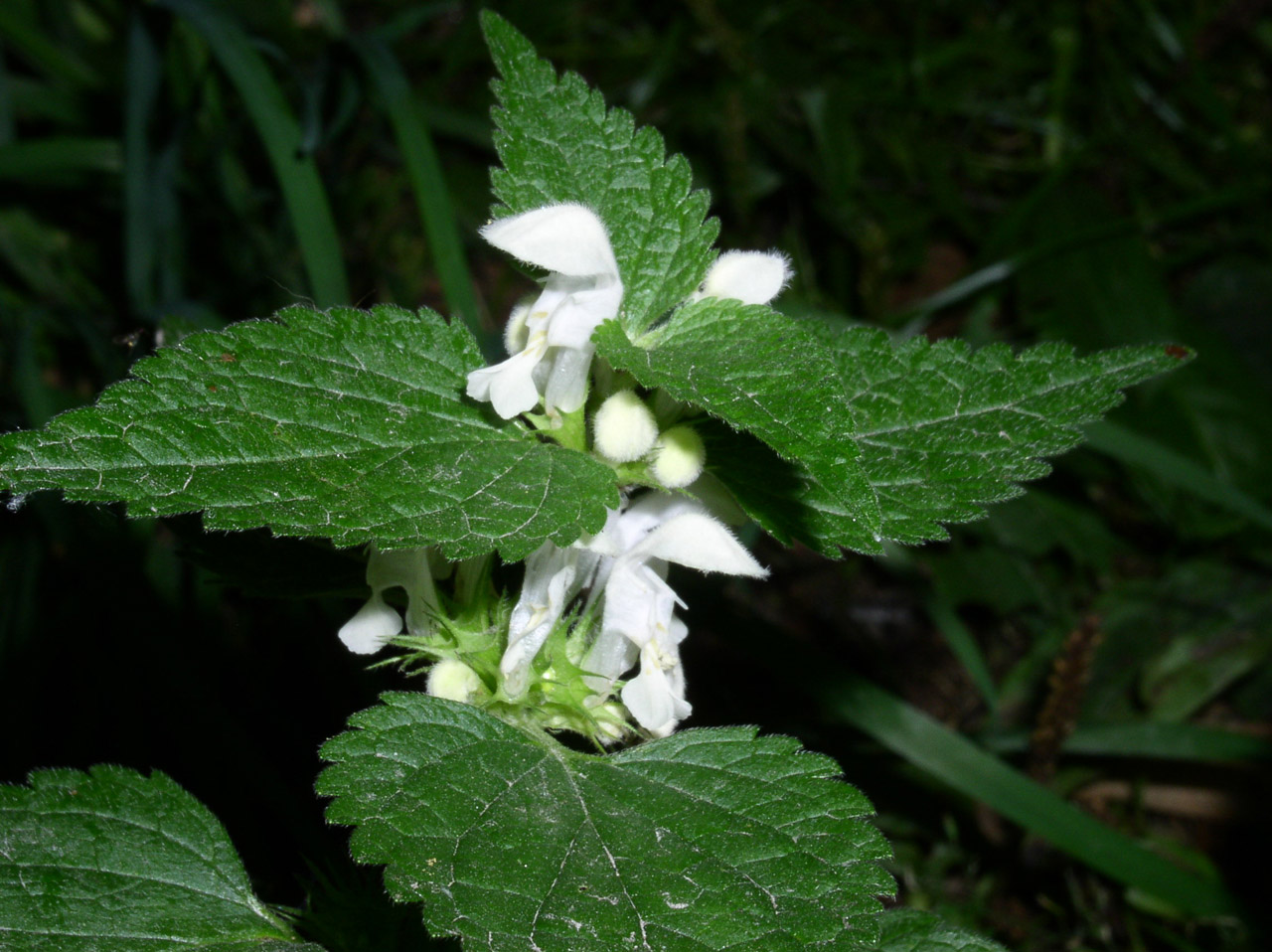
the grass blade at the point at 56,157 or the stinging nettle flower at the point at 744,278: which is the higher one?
the grass blade at the point at 56,157

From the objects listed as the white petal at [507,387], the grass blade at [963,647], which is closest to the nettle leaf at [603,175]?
the white petal at [507,387]

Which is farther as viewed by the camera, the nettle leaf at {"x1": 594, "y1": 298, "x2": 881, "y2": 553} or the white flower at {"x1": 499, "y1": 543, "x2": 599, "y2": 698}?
the white flower at {"x1": 499, "y1": 543, "x2": 599, "y2": 698}

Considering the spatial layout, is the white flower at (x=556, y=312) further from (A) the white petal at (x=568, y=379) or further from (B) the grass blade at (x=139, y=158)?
(B) the grass blade at (x=139, y=158)

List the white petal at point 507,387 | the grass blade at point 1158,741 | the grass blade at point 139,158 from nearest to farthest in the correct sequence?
the white petal at point 507,387 → the grass blade at point 139,158 → the grass blade at point 1158,741

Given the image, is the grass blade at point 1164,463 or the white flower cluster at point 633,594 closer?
the white flower cluster at point 633,594

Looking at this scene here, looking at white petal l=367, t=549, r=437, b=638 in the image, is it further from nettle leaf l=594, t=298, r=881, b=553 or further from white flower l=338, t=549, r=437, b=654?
nettle leaf l=594, t=298, r=881, b=553

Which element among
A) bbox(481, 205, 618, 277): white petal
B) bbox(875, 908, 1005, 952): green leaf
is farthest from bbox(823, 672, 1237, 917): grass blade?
bbox(481, 205, 618, 277): white petal

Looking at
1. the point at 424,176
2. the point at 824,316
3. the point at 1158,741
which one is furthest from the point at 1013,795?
the point at 424,176
